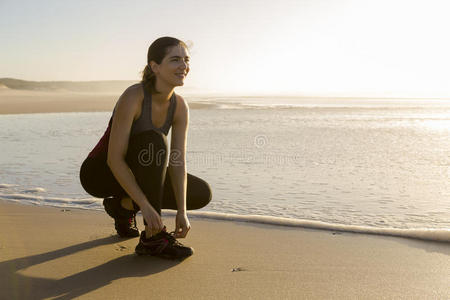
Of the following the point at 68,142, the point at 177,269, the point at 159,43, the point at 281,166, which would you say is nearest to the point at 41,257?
the point at 177,269

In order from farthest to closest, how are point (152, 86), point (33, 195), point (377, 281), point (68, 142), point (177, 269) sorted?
point (68, 142)
point (33, 195)
point (152, 86)
point (177, 269)
point (377, 281)

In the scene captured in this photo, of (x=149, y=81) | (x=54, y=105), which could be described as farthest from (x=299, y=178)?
(x=54, y=105)

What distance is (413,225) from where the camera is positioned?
329 centimetres

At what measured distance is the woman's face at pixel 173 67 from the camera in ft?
8.23

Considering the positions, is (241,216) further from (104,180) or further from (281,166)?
(281,166)

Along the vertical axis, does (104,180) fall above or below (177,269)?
above

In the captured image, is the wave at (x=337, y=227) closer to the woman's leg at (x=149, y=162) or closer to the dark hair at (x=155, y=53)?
the woman's leg at (x=149, y=162)

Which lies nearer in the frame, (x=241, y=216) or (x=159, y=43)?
(x=159, y=43)

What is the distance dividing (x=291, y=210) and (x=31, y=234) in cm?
194

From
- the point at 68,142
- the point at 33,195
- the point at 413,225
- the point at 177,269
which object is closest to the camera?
the point at 177,269

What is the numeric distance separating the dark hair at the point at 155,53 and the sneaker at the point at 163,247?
80 centimetres

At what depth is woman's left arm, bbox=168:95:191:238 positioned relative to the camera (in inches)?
101

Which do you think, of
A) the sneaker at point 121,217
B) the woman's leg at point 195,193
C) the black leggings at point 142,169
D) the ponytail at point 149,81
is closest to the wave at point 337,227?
the woman's leg at point 195,193

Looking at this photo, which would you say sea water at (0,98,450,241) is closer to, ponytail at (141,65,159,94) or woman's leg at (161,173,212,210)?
woman's leg at (161,173,212,210)
